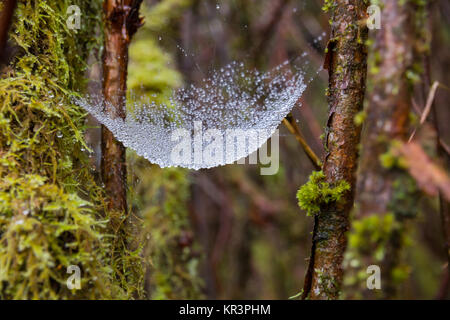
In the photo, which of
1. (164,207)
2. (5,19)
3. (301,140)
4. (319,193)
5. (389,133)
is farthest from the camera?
(164,207)

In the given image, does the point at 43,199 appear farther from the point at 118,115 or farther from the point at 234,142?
the point at 234,142

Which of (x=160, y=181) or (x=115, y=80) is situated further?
(x=160, y=181)

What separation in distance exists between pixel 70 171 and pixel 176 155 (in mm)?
413

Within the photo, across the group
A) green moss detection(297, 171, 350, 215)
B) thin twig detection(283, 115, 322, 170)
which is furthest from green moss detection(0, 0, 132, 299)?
thin twig detection(283, 115, 322, 170)

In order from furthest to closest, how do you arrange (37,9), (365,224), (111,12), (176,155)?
(176,155) < (111,12) < (37,9) < (365,224)

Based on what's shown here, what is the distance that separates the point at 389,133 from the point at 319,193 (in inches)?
11.9

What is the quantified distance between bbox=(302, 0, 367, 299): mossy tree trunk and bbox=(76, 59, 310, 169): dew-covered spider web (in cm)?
26

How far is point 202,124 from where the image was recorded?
137 centimetres

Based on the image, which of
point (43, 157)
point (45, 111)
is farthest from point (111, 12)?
point (43, 157)

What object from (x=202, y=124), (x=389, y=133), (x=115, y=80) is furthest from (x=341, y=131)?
(x=115, y=80)

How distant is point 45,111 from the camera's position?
40.0 inches

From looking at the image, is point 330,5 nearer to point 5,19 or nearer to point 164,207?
point 5,19

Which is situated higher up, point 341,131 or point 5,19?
point 5,19

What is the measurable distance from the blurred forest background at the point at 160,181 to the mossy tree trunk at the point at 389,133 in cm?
3
